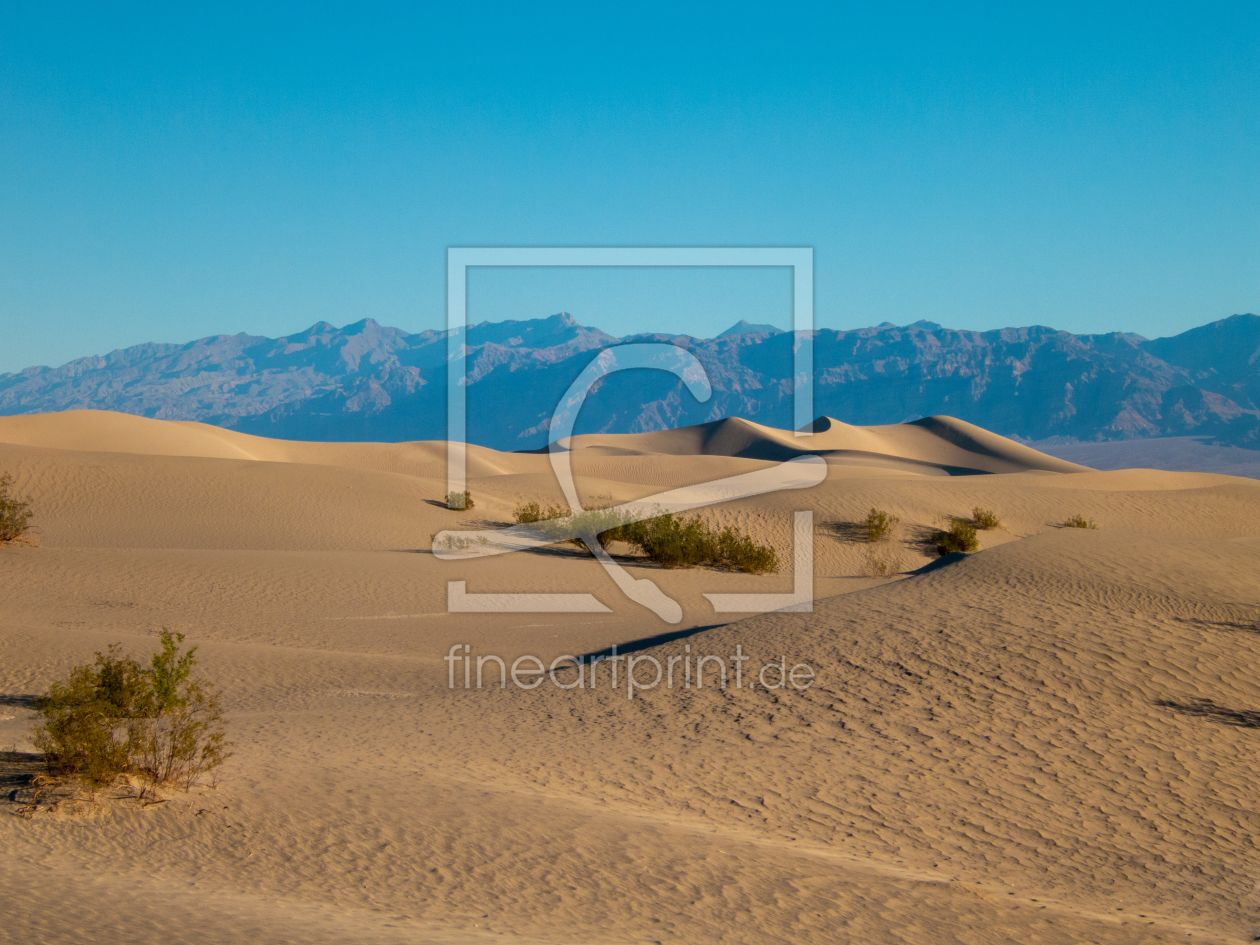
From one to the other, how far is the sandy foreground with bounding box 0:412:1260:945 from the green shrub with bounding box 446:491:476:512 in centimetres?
811

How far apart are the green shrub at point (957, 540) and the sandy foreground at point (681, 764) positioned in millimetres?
7890

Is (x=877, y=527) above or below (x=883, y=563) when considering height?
above

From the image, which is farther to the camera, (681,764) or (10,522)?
(10,522)

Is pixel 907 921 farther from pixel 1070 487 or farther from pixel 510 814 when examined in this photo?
pixel 1070 487

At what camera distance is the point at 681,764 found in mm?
8375

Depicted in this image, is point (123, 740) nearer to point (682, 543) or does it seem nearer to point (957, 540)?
point (682, 543)

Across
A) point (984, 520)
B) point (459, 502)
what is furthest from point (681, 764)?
point (984, 520)

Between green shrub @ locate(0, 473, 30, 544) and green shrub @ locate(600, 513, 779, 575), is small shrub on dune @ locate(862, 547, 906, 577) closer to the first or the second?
green shrub @ locate(600, 513, 779, 575)

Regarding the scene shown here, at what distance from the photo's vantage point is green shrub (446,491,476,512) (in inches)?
1076

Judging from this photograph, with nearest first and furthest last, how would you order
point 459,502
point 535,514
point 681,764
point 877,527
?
point 681,764 → point 877,527 → point 535,514 → point 459,502

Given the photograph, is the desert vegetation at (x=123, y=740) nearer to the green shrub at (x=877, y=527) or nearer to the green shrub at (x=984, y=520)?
the green shrub at (x=877, y=527)

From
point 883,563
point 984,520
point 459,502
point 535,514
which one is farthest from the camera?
point 984,520

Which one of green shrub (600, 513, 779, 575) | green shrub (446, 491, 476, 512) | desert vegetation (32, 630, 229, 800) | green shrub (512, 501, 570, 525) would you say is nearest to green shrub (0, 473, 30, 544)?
green shrub (446, 491, 476, 512)

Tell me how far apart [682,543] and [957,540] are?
7.99 meters
